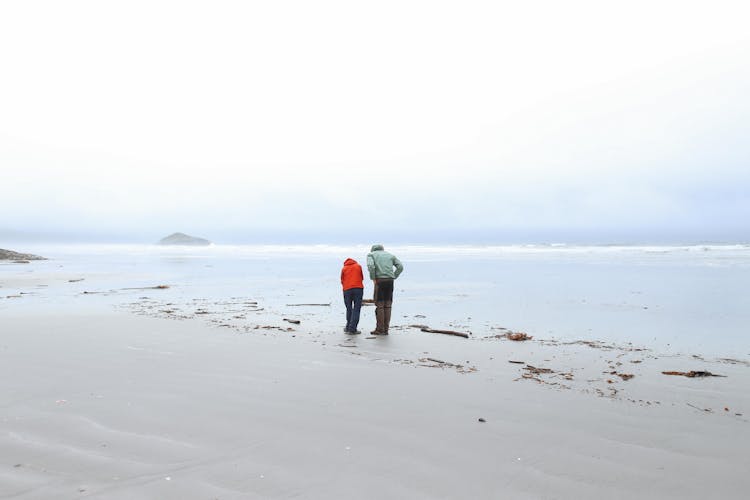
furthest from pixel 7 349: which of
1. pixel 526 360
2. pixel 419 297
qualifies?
pixel 419 297

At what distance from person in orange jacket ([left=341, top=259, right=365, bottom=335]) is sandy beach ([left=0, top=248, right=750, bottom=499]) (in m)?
0.85

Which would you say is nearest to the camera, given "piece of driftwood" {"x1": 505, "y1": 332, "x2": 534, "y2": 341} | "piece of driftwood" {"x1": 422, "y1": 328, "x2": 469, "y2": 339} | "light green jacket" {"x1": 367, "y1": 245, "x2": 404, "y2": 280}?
"piece of driftwood" {"x1": 505, "y1": 332, "x2": 534, "y2": 341}

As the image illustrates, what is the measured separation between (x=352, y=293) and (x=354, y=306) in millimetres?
374

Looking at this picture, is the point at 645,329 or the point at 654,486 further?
the point at 645,329

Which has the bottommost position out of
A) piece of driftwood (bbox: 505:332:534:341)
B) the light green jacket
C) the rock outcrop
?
piece of driftwood (bbox: 505:332:534:341)

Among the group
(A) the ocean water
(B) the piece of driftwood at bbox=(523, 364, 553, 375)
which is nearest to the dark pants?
(A) the ocean water

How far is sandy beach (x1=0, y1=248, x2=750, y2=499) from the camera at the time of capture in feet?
12.8

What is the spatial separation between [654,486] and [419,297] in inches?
549

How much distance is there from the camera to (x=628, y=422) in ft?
17.5

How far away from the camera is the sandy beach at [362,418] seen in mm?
3891

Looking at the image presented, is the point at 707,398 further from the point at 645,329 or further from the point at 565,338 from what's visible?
the point at 645,329

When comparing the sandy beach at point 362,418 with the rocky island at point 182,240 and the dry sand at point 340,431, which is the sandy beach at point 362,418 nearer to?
the dry sand at point 340,431

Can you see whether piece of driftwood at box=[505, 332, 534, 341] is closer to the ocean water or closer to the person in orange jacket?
the ocean water

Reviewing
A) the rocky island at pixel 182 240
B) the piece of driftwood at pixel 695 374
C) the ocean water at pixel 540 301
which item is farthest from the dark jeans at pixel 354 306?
the rocky island at pixel 182 240
